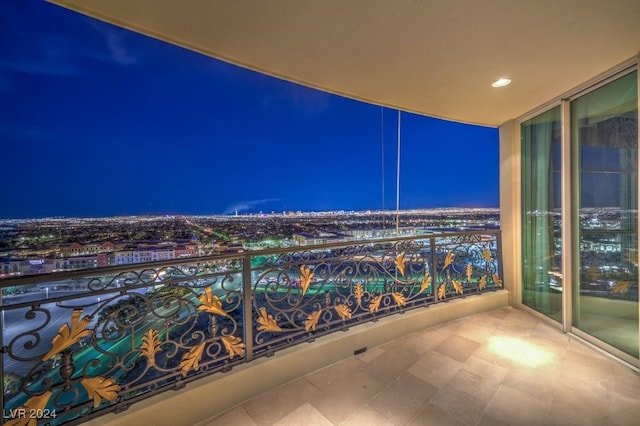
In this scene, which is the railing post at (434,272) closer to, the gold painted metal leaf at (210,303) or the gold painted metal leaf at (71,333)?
the gold painted metal leaf at (210,303)

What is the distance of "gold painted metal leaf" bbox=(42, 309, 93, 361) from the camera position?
3.99 ft

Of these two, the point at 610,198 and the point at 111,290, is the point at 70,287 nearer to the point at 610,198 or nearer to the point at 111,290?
the point at 111,290

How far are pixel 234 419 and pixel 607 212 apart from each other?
3499mm

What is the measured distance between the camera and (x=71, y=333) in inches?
48.9

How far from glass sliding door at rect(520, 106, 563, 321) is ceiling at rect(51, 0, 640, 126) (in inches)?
26.0

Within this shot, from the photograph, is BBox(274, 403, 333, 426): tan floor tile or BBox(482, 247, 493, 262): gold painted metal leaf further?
BBox(482, 247, 493, 262): gold painted metal leaf

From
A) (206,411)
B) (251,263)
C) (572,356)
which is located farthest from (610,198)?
(206,411)

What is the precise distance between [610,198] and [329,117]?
1642 centimetres

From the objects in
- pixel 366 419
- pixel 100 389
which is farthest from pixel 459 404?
pixel 100 389

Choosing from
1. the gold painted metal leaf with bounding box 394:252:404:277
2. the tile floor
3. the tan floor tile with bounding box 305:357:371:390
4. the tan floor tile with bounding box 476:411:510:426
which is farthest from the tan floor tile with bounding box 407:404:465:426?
the gold painted metal leaf with bounding box 394:252:404:277

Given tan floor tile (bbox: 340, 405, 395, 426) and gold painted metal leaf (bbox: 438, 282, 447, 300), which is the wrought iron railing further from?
tan floor tile (bbox: 340, 405, 395, 426)

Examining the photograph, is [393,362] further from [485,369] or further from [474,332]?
[474,332]

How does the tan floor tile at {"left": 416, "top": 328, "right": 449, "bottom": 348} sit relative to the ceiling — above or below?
below

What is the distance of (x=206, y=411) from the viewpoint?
5.01 ft
